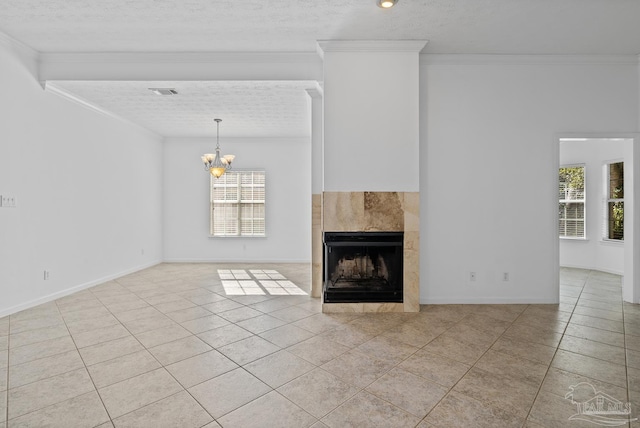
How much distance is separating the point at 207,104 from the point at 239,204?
3013 millimetres

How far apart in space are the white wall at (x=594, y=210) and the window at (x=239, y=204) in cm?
667

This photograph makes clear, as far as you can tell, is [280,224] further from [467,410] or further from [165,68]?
[467,410]

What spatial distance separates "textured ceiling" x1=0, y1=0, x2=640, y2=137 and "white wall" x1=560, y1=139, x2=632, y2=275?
2.86 meters

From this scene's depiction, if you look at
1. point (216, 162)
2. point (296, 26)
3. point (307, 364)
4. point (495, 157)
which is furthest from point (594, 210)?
point (216, 162)

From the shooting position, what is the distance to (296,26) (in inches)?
131

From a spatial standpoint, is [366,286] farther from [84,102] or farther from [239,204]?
[84,102]

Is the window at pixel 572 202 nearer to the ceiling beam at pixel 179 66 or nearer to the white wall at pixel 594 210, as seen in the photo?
the white wall at pixel 594 210

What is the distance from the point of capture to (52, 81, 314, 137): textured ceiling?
422 cm

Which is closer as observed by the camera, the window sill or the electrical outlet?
the electrical outlet

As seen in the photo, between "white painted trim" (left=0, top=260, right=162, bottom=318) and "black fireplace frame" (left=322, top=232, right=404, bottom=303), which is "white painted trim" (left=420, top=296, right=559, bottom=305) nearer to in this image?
"black fireplace frame" (left=322, top=232, right=404, bottom=303)

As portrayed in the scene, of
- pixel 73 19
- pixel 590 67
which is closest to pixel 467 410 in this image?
pixel 590 67

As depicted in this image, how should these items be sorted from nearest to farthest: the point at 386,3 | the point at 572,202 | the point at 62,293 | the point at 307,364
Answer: the point at 307,364 < the point at 386,3 < the point at 62,293 < the point at 572,202

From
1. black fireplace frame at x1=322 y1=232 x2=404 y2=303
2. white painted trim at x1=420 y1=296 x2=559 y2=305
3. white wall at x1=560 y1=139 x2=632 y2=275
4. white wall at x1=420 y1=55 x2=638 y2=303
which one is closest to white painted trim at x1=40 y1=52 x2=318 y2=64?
white wall at x1=420 y1=55 x2=638 y2=303

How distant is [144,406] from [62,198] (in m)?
3.85
